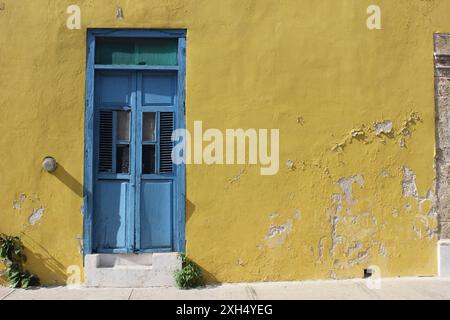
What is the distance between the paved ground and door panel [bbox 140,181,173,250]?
0.55 metres

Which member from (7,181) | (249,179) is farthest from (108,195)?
(249,179)

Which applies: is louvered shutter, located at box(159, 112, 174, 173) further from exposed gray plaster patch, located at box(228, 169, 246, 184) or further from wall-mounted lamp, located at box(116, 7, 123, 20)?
wall-mounted lamp, located at box(116, 7, 123, 20)

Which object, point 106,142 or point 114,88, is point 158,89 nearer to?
point 114,88

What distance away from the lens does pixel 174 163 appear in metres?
6.16

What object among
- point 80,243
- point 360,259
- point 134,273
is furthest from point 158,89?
point 360,259

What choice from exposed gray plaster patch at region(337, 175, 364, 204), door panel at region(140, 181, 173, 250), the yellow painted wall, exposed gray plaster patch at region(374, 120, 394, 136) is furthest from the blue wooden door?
exposed gray plaster patch at region(374, 120, 394, 136)

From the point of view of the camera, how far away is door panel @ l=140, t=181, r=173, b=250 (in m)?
6.12

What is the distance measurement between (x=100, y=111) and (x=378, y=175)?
132 inches

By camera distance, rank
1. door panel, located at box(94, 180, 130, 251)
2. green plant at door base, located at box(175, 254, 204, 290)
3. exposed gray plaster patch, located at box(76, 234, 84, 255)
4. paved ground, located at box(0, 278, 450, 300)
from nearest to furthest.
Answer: paved ground, located at box(0, 278, 450, 300)
green plant at door base, located at box(175, 254, 204, 290)
exposed gray plaster patch, located at box(76, 234, 84, 255)
door panel, located at box(94, 180, 130, 251)

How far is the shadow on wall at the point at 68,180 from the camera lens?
6027mm

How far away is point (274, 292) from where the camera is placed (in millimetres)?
5770

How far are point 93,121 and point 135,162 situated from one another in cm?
67

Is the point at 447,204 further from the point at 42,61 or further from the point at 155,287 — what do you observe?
the point at 42,61

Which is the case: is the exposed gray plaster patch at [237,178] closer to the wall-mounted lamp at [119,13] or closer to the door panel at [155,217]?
the door panel at [155,217]
